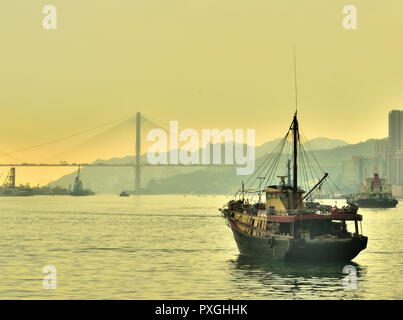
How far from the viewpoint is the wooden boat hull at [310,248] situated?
174 feet

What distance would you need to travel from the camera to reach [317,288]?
142 feet

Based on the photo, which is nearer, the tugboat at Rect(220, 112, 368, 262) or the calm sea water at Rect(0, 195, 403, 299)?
the calm sea water at Rect(0, 195, 403, 299)

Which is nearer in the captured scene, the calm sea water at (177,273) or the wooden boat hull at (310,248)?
the calm sea water at (177,273)

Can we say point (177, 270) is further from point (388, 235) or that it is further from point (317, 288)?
point (388, 235)

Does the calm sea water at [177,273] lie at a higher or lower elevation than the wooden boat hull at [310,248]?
lower

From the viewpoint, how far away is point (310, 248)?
53219 millimetres

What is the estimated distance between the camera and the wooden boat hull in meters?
53.1

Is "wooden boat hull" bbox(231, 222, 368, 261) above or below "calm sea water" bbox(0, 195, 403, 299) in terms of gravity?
above

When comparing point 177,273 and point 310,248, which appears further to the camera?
point 310,248

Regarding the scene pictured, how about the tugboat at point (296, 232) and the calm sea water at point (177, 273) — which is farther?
the tugboat at point (296, 232)

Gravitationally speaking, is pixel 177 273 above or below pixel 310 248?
below
